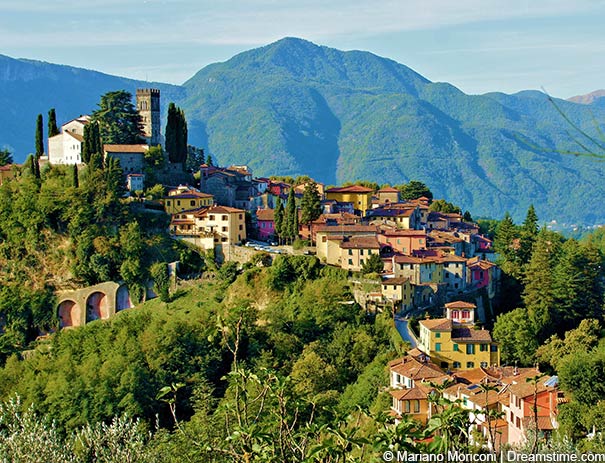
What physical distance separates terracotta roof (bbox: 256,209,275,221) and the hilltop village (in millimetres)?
128

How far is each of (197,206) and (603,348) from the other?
2582 centimetres

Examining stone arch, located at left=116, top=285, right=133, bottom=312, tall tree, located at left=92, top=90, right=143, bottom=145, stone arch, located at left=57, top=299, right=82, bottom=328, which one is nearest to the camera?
stone arch, located at left=116, top=285, right=133, bottom=312

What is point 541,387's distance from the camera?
33.2 metres

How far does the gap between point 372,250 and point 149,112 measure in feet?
78.1

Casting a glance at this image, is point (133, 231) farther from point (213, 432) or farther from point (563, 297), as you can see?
point (213, 432)

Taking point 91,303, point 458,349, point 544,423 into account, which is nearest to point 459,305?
point 458,349

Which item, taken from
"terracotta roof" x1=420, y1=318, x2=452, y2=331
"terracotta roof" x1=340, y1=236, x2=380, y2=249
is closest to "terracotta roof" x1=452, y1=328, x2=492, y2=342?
"terracotta roof" x1=420, y1=318, x2=452, y2=331

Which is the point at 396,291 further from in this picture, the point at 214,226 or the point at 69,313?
the point at 69,313

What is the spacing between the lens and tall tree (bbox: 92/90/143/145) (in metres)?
59.3

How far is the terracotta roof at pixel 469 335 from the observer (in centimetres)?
4016

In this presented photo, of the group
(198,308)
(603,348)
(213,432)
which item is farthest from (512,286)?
(213,432)

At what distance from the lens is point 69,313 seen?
52.8m

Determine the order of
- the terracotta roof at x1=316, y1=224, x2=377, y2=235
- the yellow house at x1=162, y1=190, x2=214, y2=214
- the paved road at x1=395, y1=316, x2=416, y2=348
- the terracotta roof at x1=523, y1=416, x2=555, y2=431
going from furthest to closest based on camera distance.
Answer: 1. the yellow house at x1=162, y1=190, x2=214, y2=214
2. the terracotta roof at x1=316, y1=224, x2=377, y2=235
3. the paved road at x1=395, y1=316, x2=416, y2=348
4. the terracotta roof at x1=523, y1=416, x2=555, y2=431

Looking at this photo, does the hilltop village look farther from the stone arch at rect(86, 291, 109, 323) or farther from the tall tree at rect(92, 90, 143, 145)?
the tall tree at rect(92, 90, 143, 145)
